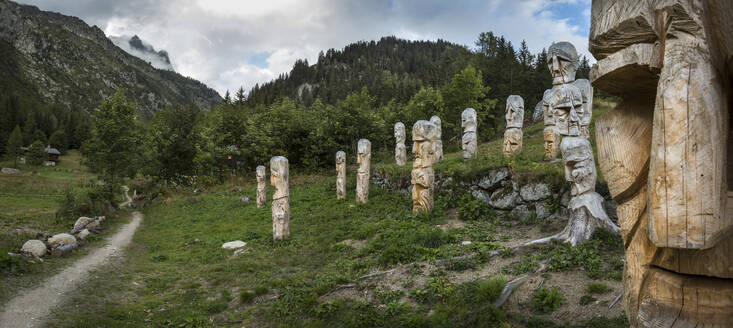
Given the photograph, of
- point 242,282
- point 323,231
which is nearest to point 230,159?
point 323,231

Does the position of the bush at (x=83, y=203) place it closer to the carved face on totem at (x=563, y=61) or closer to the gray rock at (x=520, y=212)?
the gray rock at (x=520, y=212)

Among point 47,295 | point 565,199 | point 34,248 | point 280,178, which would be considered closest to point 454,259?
point 565,199

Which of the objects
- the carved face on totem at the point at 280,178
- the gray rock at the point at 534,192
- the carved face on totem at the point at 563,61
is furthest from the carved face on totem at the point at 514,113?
the carved face on totem at the point at 280,178

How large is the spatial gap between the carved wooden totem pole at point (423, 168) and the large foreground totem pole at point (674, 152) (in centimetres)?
1037

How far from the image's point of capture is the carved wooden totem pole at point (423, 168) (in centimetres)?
1216

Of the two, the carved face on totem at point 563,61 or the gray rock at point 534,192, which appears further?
the carved face on totem at point 563,61

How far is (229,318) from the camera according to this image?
6738 millimetres

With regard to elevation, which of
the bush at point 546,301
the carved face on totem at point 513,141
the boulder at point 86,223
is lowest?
the boulder at point 86,223

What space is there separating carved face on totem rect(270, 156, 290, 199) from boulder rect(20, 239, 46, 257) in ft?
20.4

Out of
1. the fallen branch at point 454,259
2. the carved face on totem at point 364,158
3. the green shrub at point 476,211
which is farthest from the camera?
the carved face on totem at point 364,158

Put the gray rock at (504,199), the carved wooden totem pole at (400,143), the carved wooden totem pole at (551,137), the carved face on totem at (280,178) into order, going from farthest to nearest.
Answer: the carved wooden totem pole at (400,143), the carved wooden totem pole at (551,137), the carved face on totem at (280,178), the gray rock at (504,199)

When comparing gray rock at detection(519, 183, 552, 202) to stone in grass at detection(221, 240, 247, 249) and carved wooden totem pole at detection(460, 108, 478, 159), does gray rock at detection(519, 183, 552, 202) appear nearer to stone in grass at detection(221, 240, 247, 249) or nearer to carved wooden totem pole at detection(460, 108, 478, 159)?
carved wooden totem pole at detection(460, 108, 478, 159)

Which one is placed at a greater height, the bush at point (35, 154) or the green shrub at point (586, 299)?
the bush at point (35, 154)

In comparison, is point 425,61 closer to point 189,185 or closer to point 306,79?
point 306,79
